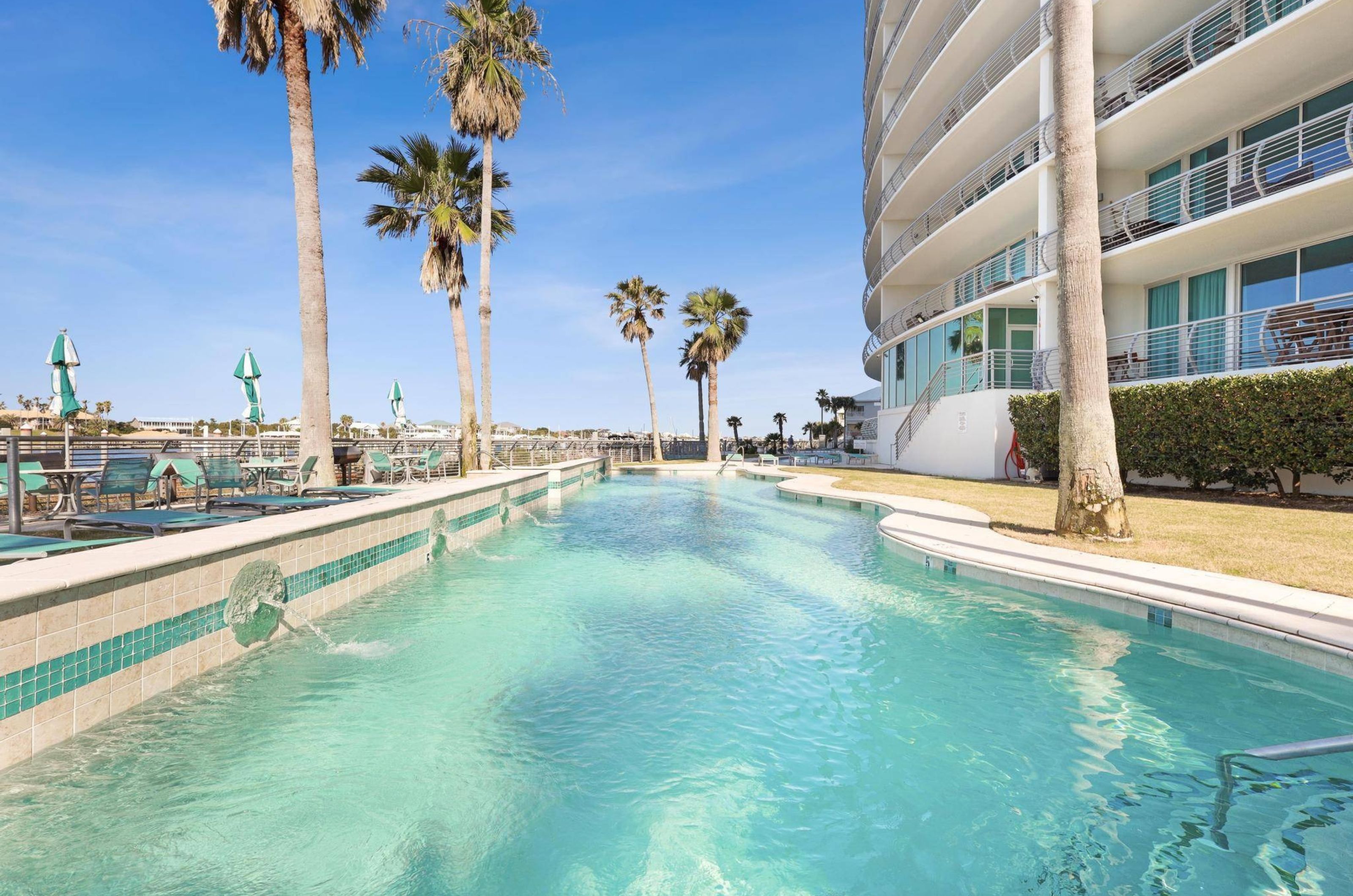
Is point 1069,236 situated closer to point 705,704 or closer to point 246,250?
point 705,704

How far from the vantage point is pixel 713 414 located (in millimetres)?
35938

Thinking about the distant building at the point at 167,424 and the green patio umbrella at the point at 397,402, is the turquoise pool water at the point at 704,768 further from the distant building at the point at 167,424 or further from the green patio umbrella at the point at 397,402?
the distant building at the point at 167,424

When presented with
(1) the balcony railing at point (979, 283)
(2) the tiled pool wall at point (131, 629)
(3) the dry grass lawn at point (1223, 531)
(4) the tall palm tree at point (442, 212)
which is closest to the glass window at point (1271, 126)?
(1) the balcony railing at point (979, 283)

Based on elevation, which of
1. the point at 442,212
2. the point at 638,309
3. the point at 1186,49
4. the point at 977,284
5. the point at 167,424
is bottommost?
the point at 167,424

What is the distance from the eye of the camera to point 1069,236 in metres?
7.74

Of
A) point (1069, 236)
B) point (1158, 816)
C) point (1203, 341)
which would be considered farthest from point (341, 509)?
point (1203, 341)

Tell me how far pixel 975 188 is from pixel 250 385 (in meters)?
21.9

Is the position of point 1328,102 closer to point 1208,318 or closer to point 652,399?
point 1208,318

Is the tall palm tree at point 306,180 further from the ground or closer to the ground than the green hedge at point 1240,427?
further from the ground

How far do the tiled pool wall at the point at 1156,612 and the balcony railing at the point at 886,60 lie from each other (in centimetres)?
2282

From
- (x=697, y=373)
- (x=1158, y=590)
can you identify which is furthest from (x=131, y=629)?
(x=697, y=373)

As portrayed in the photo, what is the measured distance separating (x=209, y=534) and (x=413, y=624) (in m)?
1.77

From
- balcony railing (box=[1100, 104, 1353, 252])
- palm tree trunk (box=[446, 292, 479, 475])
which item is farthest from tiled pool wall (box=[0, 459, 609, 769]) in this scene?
balcony railing (box=[1100, 104, 1353, 252])

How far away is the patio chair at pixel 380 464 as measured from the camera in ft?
41.0
